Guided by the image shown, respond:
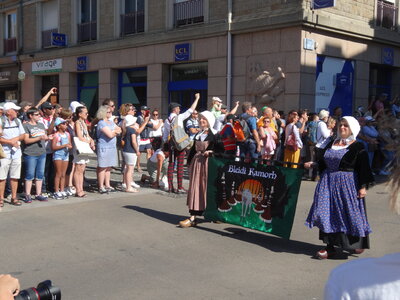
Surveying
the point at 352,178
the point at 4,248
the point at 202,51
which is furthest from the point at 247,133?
the point at 202,51

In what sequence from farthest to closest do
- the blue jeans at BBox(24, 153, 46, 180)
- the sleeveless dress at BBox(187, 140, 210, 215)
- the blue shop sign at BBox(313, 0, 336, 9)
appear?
1. the blue shop sign at BBox(313, 0, 336, 9)
2. the blue jeans at BBox(24, 153, 46, 180)
3. the sleeveless dress at BBox(187, 140, 210, 215)

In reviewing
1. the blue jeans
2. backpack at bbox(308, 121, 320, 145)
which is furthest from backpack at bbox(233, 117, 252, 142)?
the blue jeans

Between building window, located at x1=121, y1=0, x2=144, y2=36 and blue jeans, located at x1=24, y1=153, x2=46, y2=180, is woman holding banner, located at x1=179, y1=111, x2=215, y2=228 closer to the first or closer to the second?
blue jeans, located at x1=24, y1=153, x2=46, y2=180

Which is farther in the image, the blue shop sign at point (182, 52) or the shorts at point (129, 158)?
the blue shop sign at point (182, 52)

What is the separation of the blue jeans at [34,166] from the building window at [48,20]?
54.0 feet

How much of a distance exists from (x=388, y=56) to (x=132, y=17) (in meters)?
10.4

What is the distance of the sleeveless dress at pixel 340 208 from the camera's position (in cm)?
527

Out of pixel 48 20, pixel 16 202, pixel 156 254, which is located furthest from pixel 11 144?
pixel 48 20

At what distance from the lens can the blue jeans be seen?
8477mm

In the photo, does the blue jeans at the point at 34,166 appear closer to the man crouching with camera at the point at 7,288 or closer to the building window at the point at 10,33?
the man crouching with camera at the point at 7,288

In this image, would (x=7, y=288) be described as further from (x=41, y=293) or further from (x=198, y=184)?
(x=198, y=184)

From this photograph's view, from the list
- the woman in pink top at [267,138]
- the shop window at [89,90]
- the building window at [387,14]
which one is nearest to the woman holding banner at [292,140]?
the woman in pink top at [267,138]

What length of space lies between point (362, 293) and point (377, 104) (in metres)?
15.2

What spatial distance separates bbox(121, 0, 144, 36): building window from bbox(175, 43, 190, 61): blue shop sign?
2.56m
